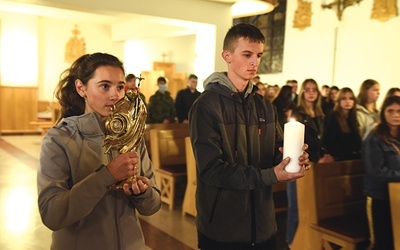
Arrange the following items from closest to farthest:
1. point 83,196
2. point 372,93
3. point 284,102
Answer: point 83,196, point 372,93, point 284,102

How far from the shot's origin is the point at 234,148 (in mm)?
1770

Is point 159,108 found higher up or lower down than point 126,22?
lower down

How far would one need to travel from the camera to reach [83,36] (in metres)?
12.7

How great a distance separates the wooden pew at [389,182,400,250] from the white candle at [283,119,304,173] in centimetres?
150

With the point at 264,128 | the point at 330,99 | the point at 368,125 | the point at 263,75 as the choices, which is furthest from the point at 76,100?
the point at 263,75

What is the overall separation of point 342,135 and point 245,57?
2.51 m

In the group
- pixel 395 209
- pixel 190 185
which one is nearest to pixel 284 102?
pixel 190 185

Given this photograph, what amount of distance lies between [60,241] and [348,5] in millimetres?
9840

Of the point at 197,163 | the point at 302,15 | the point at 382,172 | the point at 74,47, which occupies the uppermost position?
the point at 302,15

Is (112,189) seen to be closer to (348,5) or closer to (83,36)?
(348,5)

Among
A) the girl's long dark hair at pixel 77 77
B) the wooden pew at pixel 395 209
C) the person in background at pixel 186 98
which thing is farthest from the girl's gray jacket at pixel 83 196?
→ the person in background at pixel 186 98

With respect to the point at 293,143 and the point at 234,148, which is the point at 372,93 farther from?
the point at 293,143

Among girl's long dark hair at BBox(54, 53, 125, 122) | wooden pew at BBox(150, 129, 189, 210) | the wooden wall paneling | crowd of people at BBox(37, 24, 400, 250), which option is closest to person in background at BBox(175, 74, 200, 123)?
wooden pew at BBox(150, 129, 189, 210)

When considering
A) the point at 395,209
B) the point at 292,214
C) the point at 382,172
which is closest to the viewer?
the point at 395,209
